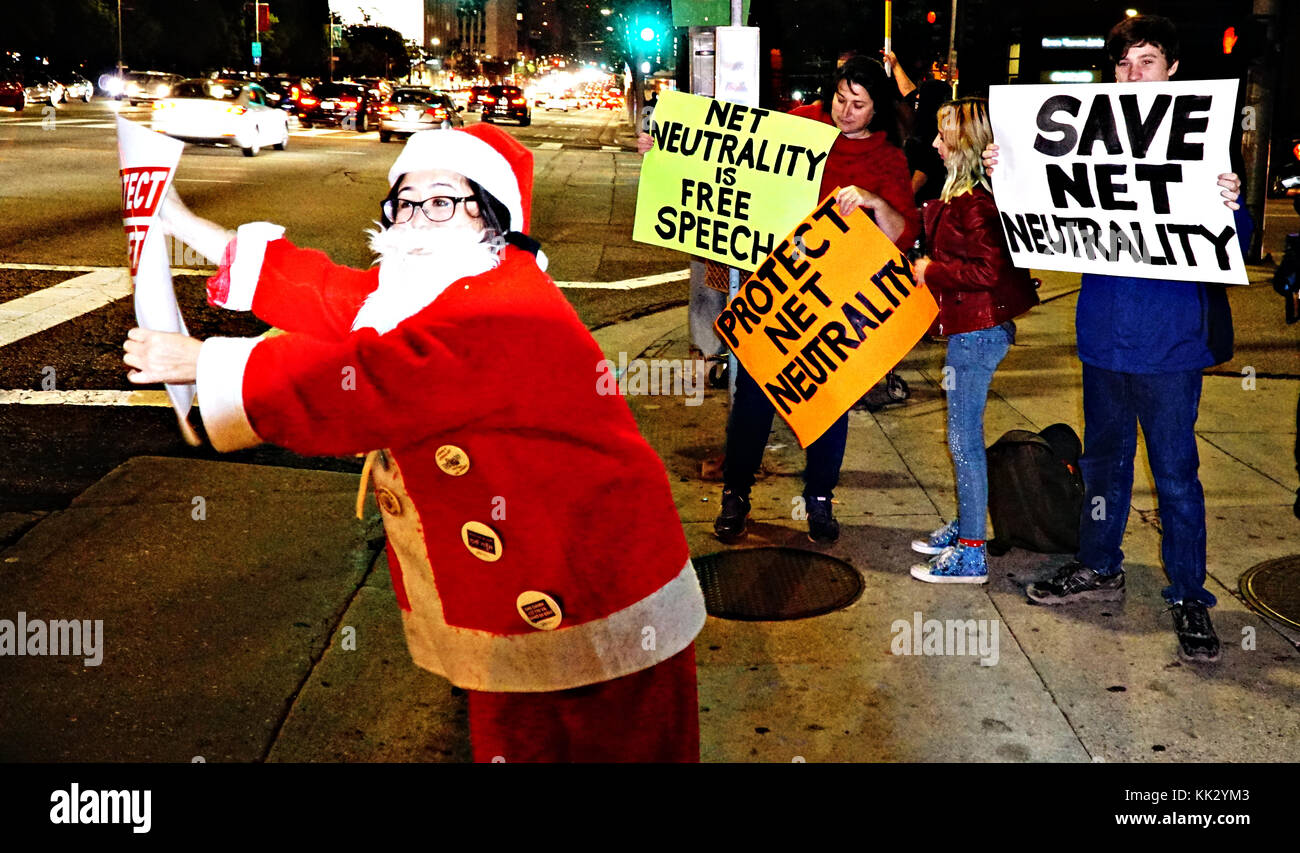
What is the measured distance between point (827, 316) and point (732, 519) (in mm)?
1036

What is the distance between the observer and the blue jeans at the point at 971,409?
4.91m

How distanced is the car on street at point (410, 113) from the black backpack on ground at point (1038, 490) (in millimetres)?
30934

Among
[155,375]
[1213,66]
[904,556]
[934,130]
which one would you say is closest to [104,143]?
[1213,66]

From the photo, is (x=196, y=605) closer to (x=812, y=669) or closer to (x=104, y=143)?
(x=812, y=669)

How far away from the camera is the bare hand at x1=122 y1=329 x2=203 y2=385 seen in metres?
2.21

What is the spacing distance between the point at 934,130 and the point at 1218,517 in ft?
9.83

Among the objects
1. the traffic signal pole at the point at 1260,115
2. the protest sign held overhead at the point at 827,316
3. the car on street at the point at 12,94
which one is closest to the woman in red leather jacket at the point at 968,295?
the protest sign held overhead at the point at 827,316

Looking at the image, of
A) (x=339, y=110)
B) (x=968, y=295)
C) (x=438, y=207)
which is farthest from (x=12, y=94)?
(x=438, y=207)

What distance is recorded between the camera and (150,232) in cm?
250

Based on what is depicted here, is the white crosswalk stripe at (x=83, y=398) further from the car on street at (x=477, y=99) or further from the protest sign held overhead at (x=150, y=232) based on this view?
the car on street at (x=477, y=99)

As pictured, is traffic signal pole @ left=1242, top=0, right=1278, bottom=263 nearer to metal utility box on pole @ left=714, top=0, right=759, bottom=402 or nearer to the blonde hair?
metal utility box on pole @ left=714, top=0, right=759, bottom=402

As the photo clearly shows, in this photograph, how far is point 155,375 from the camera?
7.32 ft

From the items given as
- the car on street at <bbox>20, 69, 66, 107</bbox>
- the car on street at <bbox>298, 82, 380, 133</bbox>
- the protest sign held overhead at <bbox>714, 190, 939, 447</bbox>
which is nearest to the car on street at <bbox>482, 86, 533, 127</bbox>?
A: the car on street at <bbox>298, 82, 380, 133</bbox>

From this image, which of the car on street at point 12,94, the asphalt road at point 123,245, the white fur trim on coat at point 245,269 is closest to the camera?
the white fur trim on coat at point 245,269
